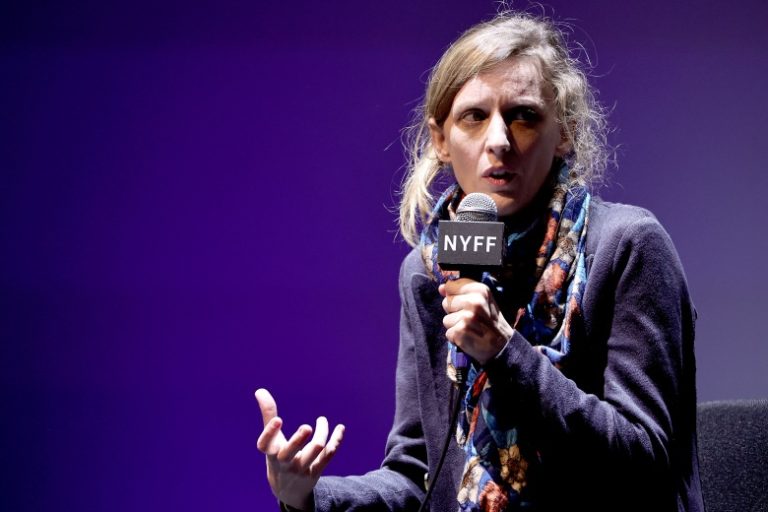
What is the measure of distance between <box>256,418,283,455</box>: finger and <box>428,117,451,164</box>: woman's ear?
0.52 m

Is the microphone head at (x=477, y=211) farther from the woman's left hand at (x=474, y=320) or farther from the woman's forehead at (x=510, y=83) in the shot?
the woman's forehead at (x=510, y=83)

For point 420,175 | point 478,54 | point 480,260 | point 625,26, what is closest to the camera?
point 480,260

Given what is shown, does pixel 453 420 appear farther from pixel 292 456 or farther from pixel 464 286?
pixel 292 456

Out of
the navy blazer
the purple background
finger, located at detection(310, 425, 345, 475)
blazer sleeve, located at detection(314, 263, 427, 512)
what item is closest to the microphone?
the navy blazer

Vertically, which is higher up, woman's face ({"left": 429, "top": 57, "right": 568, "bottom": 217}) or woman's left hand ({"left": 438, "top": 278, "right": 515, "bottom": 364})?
woman's face ({"left": 429, "top": 57, "right": 568, "bottom": 217})

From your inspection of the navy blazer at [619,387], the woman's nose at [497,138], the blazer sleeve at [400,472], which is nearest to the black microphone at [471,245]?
the navy blazer at [619,387]

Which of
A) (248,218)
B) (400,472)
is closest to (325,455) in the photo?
(400,472)

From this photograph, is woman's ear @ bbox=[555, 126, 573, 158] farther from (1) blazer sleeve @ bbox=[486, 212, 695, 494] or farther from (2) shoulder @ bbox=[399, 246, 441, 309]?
(2) shoulder @ bbox=[399, 246, 441, 309]

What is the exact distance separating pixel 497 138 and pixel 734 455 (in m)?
0.62

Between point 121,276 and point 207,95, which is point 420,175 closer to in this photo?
point 207,95

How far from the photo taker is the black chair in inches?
54.6

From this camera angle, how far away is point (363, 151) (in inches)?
81.4

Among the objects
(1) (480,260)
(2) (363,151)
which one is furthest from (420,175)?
(1) (480,260)

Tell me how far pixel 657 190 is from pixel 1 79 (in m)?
1.53
